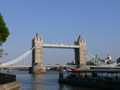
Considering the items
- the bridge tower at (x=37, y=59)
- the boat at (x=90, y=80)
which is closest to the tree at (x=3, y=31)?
the boat at (x=90, y=80)

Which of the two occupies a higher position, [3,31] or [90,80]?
[3,31]

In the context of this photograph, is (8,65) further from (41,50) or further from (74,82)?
(74,82)

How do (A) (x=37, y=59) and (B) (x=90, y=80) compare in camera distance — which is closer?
(B) (x=90, y=80)

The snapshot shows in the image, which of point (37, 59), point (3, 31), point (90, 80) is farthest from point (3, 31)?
point (37, 59)

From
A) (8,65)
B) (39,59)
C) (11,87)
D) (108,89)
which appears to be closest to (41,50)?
(39,59)

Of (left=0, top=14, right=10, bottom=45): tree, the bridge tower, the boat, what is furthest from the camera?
the bridge tower

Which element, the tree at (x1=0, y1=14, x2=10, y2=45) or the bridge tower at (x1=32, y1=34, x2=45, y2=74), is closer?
the tree at (x1=0, y1=14, x2=10, y2=45)

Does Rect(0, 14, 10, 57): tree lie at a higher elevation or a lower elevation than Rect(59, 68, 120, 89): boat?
higher

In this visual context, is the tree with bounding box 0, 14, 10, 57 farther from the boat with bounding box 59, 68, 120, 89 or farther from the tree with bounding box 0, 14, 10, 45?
the boat with bounding box 59, 68, 120, 89

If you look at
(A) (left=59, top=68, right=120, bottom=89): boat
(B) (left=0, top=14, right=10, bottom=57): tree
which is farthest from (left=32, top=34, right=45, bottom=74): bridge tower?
(B) (left=0, top=14, right=10, bottom=57): tree

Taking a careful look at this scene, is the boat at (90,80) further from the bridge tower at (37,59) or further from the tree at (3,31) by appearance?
the bridge tower at (37,59)

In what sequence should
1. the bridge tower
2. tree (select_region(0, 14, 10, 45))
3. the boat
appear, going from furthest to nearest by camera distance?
the bridge tower < the boat < tree (select_region(0, 14, 10, 45))

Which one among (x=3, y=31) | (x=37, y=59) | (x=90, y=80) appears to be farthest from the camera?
(x=37, y=59)

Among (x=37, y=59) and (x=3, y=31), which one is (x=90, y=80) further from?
(x=37, y=59)
